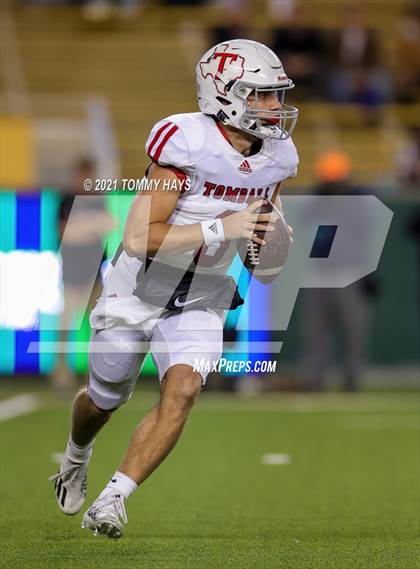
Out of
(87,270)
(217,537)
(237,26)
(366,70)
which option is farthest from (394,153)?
(217,537)

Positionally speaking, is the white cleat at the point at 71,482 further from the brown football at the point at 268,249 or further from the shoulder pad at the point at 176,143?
the shoulder pad at the point at 176,143

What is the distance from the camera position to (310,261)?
10.2 m

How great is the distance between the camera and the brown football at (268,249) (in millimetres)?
4414

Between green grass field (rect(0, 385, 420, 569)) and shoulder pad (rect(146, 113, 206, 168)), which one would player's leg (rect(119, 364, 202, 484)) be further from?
shoulder pad (rect(146, 113, 206, 168))

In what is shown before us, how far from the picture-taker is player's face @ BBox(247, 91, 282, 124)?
4461 millimetres

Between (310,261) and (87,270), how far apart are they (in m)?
1.76

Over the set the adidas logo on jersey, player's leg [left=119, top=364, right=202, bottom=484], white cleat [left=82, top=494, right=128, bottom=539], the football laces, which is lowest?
white cleat [left=82, top=494, right=128, bottom=539]

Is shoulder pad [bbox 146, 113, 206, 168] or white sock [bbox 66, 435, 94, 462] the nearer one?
shoulder pad [bbox 146, 113, 206, 168]

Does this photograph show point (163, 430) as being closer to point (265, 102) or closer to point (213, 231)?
point (213, 231)

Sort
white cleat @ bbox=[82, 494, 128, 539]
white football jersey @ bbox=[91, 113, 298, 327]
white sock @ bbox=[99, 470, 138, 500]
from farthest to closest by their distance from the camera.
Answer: white football jersey @ bbox=[91, 113, 298, 327]
white sock @ bbox=[99, 470, 138, 500]
white cleat @ bbox=[82, 494, 128, 539]

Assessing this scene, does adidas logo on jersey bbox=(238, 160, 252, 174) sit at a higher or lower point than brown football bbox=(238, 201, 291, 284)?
higher

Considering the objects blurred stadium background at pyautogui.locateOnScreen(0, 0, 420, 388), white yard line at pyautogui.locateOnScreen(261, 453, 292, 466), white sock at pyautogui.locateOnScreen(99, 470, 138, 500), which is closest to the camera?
white sock at pyautogui.locateOnScreen(99, 470, 138, 500)

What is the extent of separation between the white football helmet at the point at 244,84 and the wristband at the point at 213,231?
38 cm

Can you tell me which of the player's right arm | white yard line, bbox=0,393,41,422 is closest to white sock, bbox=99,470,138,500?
the player's right arm
